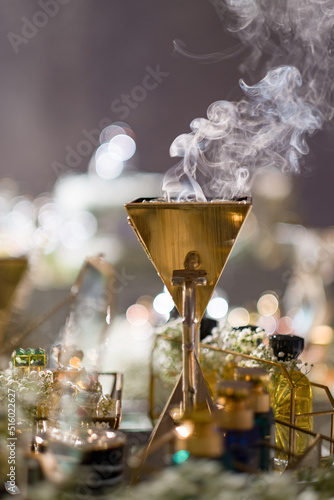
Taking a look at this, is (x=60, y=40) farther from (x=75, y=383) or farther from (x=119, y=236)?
(x=75, y=383)

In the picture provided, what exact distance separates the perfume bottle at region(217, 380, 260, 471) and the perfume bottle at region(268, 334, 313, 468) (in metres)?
0.45

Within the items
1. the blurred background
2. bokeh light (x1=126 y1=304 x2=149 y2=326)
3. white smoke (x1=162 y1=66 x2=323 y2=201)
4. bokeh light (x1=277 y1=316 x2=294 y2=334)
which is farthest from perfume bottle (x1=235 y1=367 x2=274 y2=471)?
bokeh light (x1=277 y1=316 x2=294 y2=334)

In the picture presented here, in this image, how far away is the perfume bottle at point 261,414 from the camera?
93 centimetres

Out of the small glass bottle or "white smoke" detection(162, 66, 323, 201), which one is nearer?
the small glass bottle

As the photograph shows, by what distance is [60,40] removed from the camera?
9.93 ft

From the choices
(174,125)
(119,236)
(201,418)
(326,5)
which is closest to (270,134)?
(326,5)

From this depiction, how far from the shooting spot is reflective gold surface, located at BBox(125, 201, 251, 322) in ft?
4.01

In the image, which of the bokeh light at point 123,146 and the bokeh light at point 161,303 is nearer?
the bokeh light at point 123,146

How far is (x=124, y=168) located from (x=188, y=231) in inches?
99.9

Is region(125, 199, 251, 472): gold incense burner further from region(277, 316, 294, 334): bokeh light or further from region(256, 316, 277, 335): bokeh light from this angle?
region(277, 316, 294, 334): bokeh light

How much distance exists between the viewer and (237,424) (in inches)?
34.0

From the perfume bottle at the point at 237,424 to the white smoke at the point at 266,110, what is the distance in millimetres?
536

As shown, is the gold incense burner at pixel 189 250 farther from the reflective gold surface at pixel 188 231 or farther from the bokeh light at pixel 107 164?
the bokeh light at pixel 107 164

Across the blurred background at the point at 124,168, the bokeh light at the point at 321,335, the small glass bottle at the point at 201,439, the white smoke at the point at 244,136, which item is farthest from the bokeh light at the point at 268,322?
the small glass bottle at the point at 201,439
